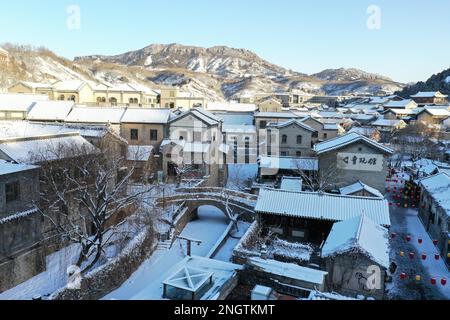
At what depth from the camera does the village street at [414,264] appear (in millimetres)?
17562

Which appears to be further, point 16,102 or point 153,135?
point 16,102

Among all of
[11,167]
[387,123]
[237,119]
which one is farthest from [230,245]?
[387,123]

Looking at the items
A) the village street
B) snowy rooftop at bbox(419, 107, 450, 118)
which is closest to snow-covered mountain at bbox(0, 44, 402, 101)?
snowy rooftop at bbox(419, 107, 450, 118)

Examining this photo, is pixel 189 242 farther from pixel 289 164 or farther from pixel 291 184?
pixel 289 164

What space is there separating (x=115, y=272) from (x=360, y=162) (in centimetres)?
2173

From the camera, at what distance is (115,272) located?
17.3 metres

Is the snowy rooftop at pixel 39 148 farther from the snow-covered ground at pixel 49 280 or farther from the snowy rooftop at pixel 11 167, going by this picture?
the snow-covered ground at pixel 49 280

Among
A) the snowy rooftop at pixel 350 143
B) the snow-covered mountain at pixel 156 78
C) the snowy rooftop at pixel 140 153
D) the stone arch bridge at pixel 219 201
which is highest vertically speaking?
the snow-covered mountain at pixel 156 78

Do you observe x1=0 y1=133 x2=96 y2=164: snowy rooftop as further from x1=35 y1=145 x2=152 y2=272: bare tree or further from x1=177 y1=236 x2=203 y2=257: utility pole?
x1=177 y1=236 x2=203 y2=257: utility pole

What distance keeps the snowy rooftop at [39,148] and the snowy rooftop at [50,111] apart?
13934mm

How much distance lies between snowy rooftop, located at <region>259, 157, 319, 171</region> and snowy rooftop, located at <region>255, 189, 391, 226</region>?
427 inches

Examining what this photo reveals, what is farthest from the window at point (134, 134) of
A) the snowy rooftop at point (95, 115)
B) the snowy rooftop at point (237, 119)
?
the snowy rooftop at point (237, 119)

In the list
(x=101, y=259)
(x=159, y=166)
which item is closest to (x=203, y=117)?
(x=159, y=166)
